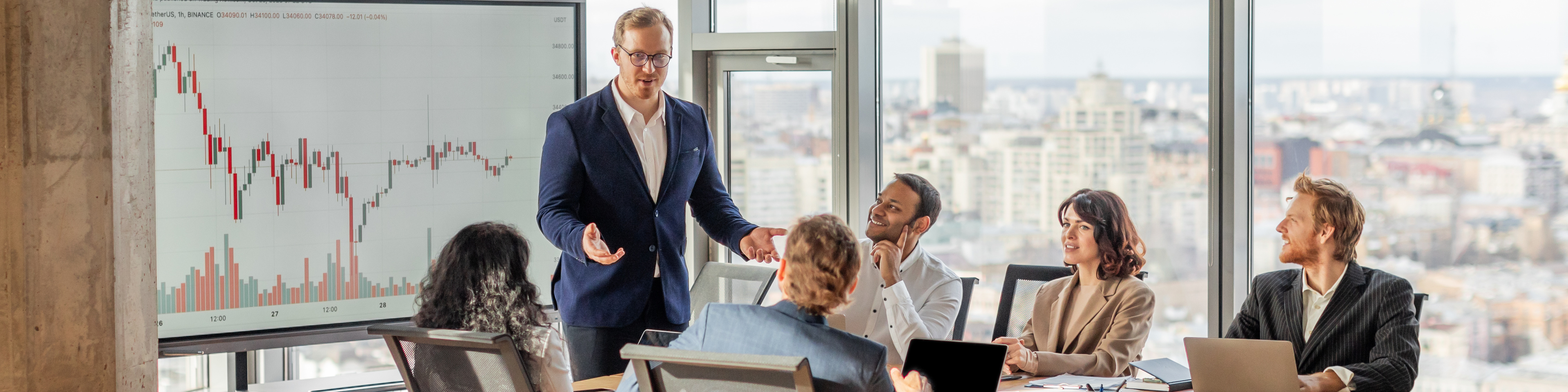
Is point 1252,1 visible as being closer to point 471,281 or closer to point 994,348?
point 994,348

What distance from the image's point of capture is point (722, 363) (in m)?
1.73

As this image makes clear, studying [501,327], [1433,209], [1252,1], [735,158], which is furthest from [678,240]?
[1433,209]

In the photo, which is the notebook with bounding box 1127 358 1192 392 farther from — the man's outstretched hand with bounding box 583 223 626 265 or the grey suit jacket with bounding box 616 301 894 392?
the man's outstretched hand with bounding box 583 223 626 265

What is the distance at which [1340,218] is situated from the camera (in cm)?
257

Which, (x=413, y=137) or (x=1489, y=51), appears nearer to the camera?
(x=1489, y=51)

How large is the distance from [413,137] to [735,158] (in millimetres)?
1338

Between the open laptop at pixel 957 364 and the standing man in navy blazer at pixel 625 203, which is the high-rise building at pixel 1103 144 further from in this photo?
the open laptop at pixel 957 364

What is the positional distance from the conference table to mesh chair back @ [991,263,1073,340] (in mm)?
530

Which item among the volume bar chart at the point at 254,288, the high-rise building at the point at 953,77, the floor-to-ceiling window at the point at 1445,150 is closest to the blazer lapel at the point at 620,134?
the volume bar chart at the point at 254,288

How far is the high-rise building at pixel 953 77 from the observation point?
4086 millimetres

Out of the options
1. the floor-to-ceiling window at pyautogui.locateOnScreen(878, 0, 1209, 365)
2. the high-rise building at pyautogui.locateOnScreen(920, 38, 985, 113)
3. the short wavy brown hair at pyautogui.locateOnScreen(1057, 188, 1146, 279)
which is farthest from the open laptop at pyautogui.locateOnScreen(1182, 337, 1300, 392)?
the high-rise building at pyautogui.locateOnScreen(920, 38, 985, 113)

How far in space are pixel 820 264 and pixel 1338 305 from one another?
1.43 meters

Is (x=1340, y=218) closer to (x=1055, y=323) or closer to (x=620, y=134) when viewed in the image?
(x=1055, y=323)

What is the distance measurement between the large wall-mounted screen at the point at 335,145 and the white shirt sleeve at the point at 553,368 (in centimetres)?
159
